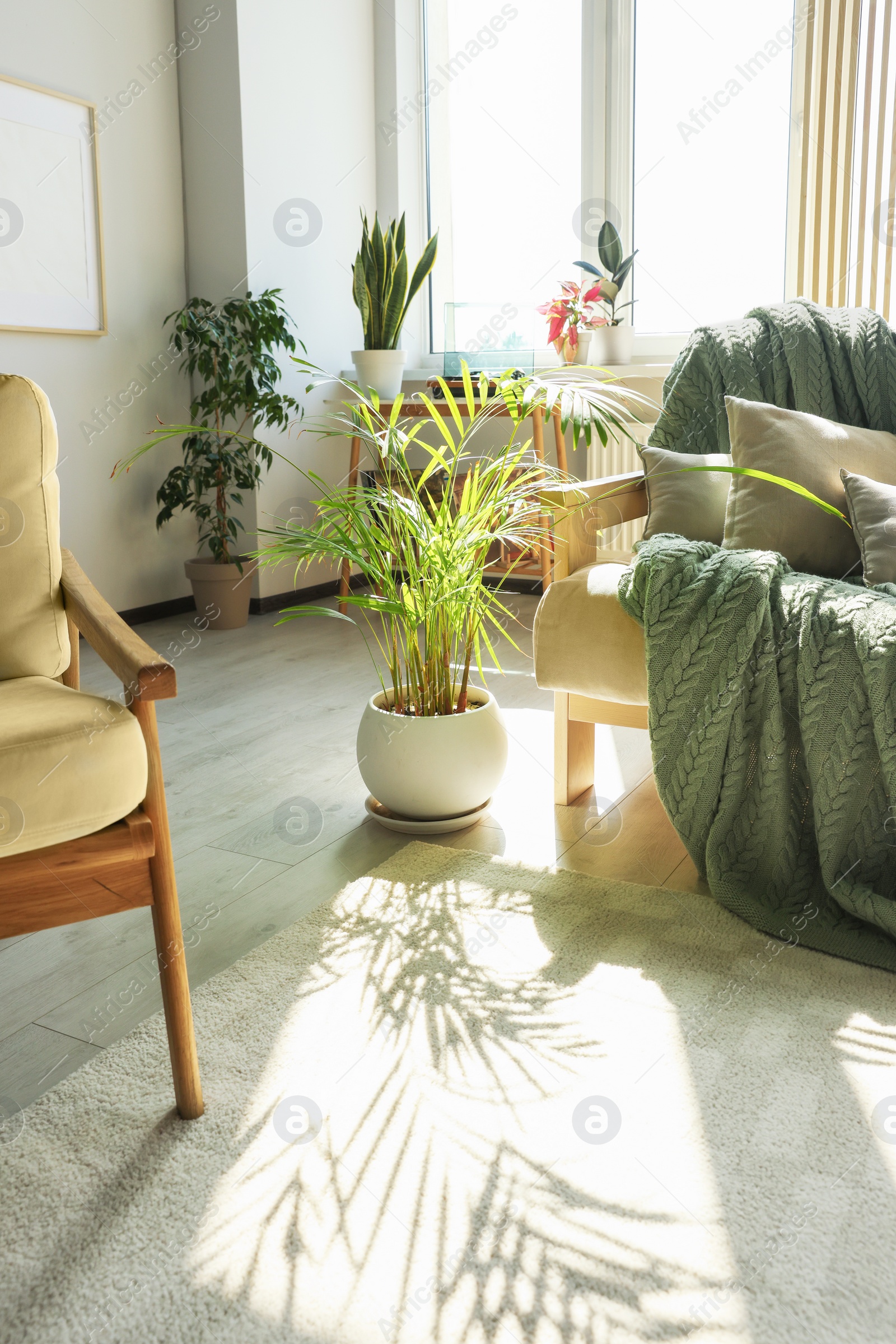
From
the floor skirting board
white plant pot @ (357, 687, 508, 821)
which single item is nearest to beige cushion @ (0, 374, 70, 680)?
white plant pot @ (357, 687, 508, 821)

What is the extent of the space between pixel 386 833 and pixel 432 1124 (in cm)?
86

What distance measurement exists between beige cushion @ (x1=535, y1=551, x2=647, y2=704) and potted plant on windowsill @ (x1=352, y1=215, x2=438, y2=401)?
85.3 inches

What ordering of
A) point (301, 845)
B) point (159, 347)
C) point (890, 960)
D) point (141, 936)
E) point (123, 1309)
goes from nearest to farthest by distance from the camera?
point (123, 1309) → point (890, 960) → point (141, 936) → point (301, 845) → point (159, 347)

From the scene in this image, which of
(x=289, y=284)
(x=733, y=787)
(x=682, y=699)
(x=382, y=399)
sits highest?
(x=289, y=284)

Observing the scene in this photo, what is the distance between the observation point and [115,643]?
120 centimetres

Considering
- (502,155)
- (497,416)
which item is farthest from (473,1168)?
(502,155)

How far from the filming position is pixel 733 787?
1634 mm

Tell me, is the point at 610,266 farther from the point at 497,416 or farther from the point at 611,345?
the point at 497,416

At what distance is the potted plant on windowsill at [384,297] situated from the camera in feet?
12.5

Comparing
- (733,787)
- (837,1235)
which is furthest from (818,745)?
(837,1235)

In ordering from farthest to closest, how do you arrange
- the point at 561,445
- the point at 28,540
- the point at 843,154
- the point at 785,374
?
the point at 561,445, the point at 843,154, the point at 785,374, the point at 28,540

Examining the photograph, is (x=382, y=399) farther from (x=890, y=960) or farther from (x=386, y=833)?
(x=890, y=960)

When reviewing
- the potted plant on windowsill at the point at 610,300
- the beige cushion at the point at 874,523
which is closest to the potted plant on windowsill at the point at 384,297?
the potted plant on windowsill at the point at 610,300

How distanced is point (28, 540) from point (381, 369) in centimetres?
269
